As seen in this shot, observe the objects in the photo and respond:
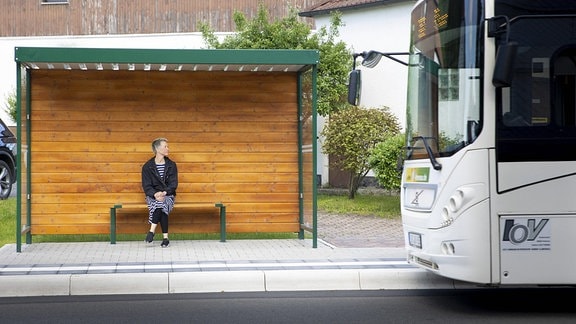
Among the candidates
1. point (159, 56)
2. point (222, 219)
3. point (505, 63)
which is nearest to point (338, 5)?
point (222, 219)

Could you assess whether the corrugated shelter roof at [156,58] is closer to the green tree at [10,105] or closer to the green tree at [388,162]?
the green tree at [388,162]

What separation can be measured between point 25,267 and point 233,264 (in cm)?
249

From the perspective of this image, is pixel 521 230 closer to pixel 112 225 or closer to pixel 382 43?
pixel 112 225

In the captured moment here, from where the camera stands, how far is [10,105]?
33.7m

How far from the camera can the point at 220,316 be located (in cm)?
947

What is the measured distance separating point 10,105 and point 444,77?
26.3 m

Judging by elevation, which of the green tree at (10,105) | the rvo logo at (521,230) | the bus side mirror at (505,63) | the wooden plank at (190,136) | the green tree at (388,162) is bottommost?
the rvo logo at (521,230)

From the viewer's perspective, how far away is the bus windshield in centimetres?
931

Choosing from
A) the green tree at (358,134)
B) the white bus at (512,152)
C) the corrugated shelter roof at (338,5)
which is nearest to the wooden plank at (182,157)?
the white bus at (512,152)

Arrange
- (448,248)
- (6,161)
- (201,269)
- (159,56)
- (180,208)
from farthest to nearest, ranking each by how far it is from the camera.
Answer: (6,161) < (180,208) < (159,56) < (201,269) < (448,248)

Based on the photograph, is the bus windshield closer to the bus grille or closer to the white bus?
the white bus

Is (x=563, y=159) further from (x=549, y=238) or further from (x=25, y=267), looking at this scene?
(x=25, y=267)

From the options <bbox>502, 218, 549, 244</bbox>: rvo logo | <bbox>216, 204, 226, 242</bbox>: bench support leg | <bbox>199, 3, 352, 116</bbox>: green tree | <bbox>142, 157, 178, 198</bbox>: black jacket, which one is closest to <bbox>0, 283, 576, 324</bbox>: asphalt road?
<bbox>502, 218, 549, 244</bbox>: rvo logo

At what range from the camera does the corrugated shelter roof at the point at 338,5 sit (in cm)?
2670
